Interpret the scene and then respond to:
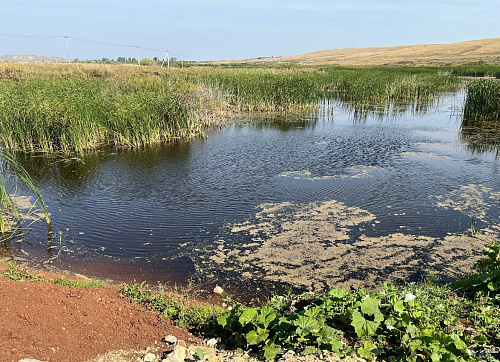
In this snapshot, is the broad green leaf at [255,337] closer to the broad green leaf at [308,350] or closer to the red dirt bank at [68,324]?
the broad green leaf at [308,350]

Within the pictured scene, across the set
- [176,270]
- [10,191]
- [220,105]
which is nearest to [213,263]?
[176,270]

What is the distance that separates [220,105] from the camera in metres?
18.2

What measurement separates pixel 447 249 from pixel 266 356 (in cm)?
411

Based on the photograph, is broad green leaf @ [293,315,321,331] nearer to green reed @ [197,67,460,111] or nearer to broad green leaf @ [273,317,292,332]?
broad green leaf @ [273,317,292,332]

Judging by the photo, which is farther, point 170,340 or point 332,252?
point 332,252

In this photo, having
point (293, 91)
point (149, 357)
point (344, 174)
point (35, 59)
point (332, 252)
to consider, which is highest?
point (35, 59)

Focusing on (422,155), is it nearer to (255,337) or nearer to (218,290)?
(218,290)

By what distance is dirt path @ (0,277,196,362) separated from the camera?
112 inches

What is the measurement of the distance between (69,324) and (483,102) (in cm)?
1781

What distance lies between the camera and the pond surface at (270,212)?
5.38 metres

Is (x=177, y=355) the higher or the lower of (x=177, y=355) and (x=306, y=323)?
the lower

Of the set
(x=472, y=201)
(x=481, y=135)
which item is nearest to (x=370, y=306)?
(x=472, y=201)

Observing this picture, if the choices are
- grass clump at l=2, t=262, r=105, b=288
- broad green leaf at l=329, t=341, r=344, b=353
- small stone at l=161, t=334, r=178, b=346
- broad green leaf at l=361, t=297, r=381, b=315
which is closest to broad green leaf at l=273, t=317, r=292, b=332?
broad green leaf at l=329, t=341, r=344, b=353

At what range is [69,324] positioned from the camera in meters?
3.15
